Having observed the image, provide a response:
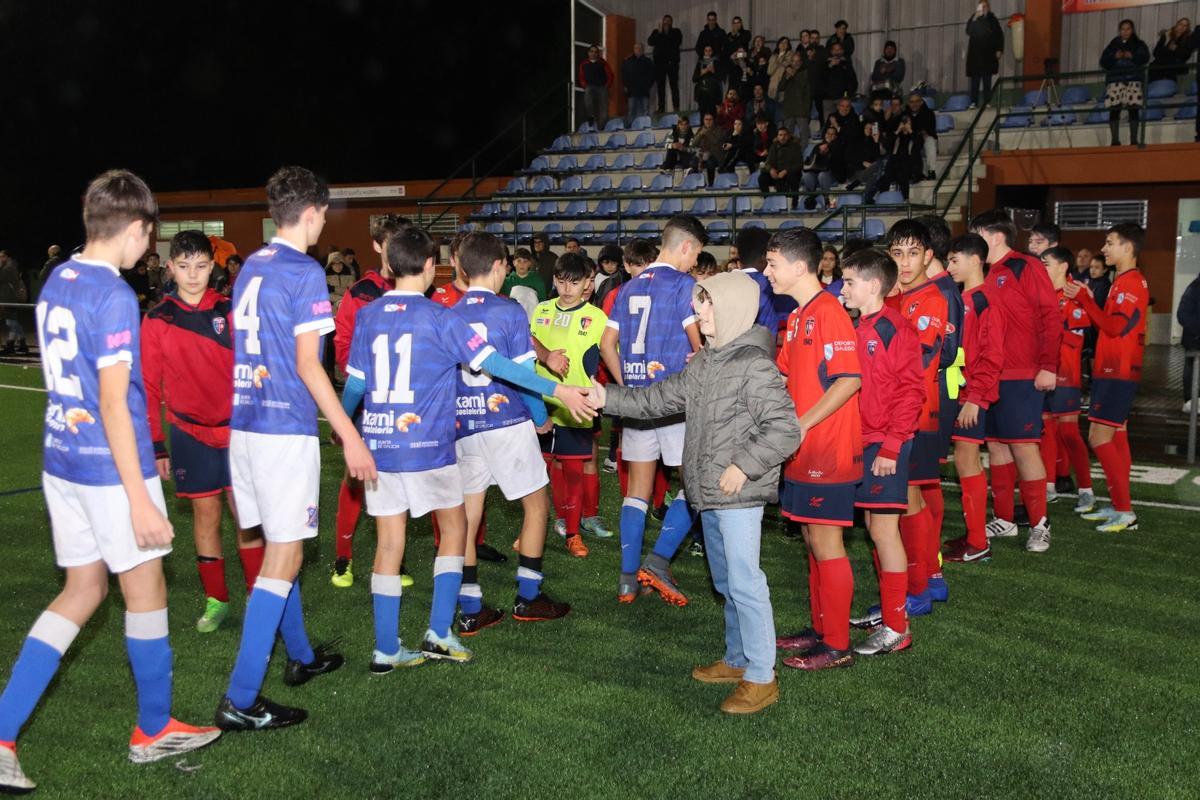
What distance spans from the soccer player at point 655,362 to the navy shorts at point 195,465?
6.71ft

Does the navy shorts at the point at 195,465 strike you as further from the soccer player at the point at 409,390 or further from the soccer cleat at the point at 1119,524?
the soccer cleat at the point at 1119,524

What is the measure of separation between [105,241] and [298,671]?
6.44 ft

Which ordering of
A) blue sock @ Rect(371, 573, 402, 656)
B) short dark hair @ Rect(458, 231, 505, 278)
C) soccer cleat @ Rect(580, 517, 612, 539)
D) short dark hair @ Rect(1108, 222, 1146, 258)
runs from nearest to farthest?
blue sock @ Rect(371, 573, 402, 656), short dark hair @ Rect(458, 231, 505, 278), soccer cleat @ Rect(580, 517, 612, 539), short dark hair @ Rect(1108, 222, 1146, 258)

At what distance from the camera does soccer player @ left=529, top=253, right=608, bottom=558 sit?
6.24 m

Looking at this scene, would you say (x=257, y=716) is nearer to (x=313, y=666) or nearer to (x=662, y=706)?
(x=313, y=666)

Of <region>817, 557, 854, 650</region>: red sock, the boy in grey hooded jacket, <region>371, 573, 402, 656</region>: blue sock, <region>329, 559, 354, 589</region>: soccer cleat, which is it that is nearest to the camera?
the boy in grey hooded jacket

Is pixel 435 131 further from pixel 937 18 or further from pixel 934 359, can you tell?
pixel 934 359

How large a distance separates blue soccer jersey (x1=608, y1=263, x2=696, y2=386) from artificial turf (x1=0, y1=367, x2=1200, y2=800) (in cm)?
123

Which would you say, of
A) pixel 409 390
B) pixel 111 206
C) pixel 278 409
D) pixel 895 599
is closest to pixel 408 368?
pixel 409 390

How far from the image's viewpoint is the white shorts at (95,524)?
3.43 meters

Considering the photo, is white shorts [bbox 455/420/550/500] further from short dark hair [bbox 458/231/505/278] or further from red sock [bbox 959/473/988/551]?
red sock [bbox 959/473/988/551]

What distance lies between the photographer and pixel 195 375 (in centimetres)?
491

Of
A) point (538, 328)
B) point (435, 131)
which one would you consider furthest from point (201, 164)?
point (538, 328)

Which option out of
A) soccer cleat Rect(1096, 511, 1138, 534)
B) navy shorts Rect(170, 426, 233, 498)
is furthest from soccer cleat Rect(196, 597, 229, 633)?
soccer cleat Rect(1096, 511, 1138, 534)
